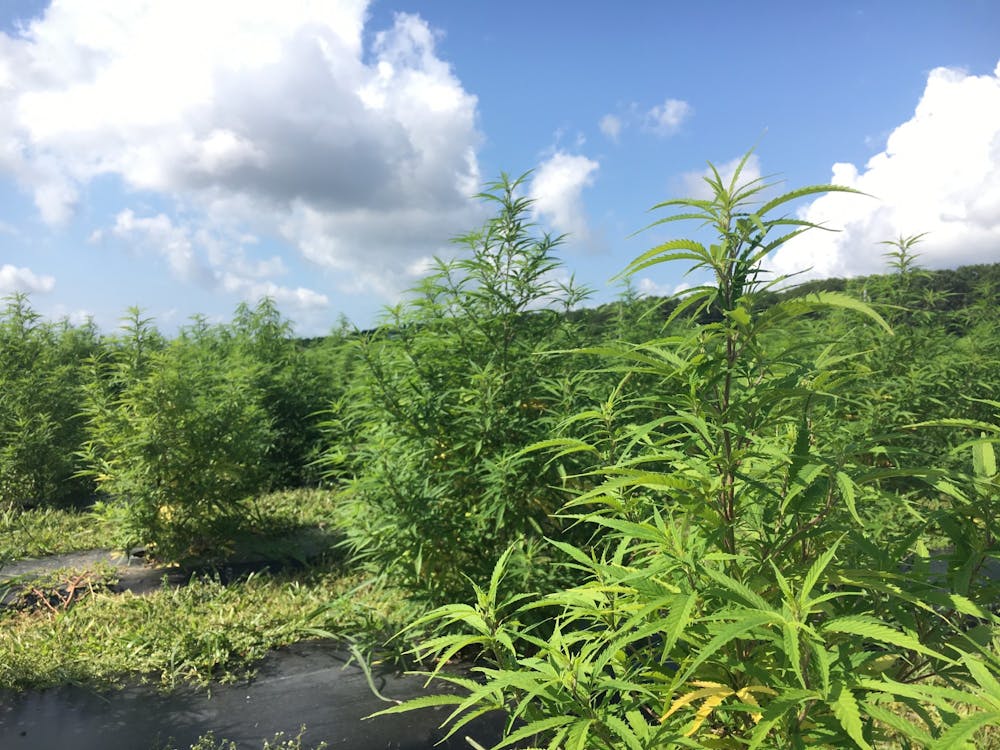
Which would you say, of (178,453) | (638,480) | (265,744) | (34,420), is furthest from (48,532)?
(638,480)

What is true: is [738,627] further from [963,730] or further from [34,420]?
[34,420]

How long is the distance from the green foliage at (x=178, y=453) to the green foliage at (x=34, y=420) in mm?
1992

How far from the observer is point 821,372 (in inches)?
55.2

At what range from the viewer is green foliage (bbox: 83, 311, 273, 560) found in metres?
4.95

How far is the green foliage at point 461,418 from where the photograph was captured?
325 cm

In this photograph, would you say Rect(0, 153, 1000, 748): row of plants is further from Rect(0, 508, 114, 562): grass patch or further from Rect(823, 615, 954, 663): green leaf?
Rect(0, 508, 114, 562): grass patch

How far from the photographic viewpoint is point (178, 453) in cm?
497

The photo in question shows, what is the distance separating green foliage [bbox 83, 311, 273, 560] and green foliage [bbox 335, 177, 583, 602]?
7.20 feet

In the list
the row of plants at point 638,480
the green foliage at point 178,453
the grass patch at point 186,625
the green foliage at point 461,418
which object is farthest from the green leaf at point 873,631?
the green foliage at point 178,453

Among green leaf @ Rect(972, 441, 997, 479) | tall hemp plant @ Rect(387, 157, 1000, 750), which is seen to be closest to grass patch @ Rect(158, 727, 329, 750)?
tall hemp plant @ Rect(387, 157, 1000, 750)

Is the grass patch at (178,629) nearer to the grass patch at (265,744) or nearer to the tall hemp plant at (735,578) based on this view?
the grass patch at (265,744)

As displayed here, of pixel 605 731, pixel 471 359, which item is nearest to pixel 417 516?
pixel 471 359

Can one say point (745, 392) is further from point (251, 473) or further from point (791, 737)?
point (251, 473)

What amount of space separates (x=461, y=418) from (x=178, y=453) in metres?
2.92
